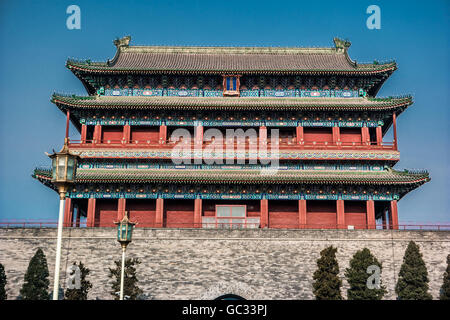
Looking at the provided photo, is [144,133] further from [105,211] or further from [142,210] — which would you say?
[105,211]

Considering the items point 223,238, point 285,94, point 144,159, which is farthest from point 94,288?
point 285,94

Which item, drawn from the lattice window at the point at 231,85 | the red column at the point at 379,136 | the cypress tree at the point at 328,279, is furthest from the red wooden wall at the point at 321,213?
the cypress tree at the point at 328,279

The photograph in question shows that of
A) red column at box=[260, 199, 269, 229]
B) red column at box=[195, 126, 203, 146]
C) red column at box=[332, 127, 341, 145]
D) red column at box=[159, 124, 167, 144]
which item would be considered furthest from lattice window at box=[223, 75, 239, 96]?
red column at box=[260, 199, 269, 229]

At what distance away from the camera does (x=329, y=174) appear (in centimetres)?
4031

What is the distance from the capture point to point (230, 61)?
4634 centimetres

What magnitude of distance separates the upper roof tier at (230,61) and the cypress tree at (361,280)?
58.4 ft

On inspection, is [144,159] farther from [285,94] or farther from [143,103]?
[285,94]

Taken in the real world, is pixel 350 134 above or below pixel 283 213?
above

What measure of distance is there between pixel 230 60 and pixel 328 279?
23.3 meters

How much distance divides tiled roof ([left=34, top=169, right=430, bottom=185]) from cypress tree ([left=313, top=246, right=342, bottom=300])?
1054 centimetres

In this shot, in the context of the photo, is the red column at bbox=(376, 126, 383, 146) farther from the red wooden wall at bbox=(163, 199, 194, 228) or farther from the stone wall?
the red wooden wall at bbox=(163, 199, 194, 228)

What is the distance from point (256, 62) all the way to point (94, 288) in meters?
22.6

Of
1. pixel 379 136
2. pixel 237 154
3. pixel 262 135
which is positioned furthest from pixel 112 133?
pixel 379 136
